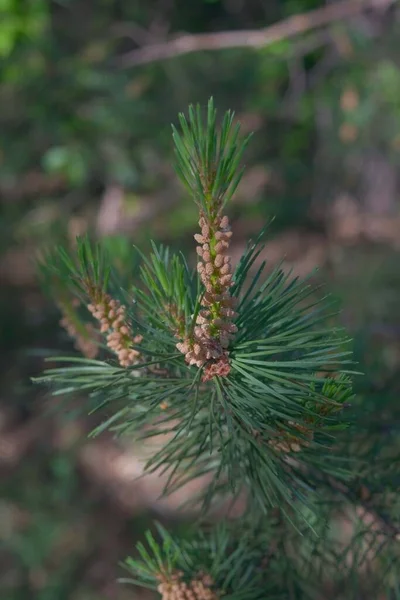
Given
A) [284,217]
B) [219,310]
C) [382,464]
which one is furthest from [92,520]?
[219,310]

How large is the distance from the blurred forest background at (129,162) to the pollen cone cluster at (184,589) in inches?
56.0

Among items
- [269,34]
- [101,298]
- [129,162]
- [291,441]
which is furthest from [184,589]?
[129,162]

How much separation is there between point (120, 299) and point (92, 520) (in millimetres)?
2374

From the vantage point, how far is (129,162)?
295 cm

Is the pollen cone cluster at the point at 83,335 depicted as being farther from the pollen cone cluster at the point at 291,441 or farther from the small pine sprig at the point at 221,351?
the pollen cone cluster at the point at 291,441

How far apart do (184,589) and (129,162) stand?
8.03 feet

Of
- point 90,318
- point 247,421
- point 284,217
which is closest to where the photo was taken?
point 247,421

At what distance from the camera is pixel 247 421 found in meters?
0.57

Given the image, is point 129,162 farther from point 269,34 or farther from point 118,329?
point 118,329

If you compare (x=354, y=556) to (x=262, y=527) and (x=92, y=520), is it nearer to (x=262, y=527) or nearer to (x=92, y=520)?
(x=262, y=527)

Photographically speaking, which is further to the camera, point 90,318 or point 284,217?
point 284,217

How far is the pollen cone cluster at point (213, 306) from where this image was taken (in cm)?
54

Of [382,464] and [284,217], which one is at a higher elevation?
[284,217]

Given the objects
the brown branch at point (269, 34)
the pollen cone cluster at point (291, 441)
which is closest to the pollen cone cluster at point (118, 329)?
the pollen cone cluster at point (291, 441)
